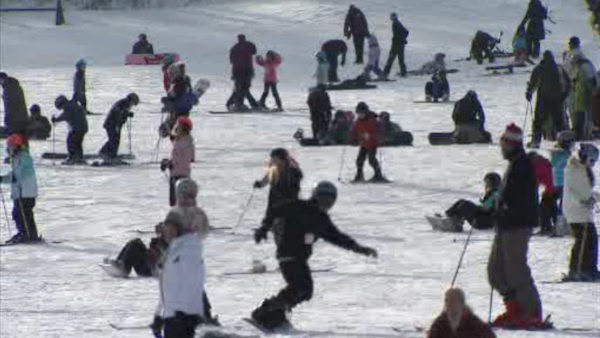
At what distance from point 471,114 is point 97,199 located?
563 centimetres

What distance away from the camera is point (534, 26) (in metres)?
37.9

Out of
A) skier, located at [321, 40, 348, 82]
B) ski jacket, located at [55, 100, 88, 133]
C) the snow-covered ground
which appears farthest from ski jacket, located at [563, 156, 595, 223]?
skier, located at [321, 40, 348, 82]

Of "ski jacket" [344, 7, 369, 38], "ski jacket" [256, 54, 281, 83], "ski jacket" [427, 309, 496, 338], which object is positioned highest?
"ski jacket" [344, 7, 369, 38]

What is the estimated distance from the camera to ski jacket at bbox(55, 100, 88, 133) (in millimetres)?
25391

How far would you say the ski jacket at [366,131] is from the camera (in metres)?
23.0

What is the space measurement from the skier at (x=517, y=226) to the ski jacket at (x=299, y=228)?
1078mm

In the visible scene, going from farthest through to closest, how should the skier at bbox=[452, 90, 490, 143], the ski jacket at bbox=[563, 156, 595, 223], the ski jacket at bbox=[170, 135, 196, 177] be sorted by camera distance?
the skier at bbox=[452, 90, 490, 143], the ski jacket at bbox=[170, 135, 196, 177], the ski jacket at bbox=[563, 156, 595, 223]

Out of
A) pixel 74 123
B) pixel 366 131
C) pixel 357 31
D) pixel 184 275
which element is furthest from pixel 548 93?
pixel 357 31

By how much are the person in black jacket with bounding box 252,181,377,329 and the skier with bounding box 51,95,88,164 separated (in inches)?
506

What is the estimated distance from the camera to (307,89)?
35938mm

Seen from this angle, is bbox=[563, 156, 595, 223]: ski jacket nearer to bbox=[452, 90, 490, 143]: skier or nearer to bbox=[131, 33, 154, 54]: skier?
bbox=[452, 90, 490, 143]: skier

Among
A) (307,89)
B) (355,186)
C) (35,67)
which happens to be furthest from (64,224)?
(35,67)

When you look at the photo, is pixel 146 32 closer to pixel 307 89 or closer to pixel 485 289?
pixel 307 89

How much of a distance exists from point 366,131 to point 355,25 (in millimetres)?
16360
